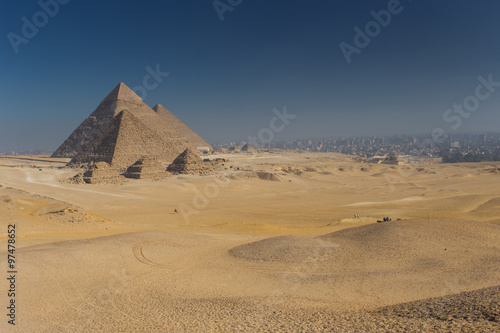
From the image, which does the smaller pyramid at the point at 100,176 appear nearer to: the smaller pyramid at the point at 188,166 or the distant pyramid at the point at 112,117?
the smaller pyramid at the point at 188,166

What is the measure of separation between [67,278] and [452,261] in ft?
33.4

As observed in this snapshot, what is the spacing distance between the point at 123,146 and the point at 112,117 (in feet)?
80.8

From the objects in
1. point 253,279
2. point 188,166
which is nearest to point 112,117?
point 188,166

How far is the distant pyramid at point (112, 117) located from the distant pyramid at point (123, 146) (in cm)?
1472

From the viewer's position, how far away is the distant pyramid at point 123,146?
162ft

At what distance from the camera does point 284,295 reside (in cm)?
657

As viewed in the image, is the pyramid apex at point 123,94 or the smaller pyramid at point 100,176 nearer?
the smaller pyramid at point 100,176

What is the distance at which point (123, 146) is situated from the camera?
5084 centimetres

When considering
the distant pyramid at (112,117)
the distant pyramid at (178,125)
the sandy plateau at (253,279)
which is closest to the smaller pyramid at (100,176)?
the sandy plateau at (253,279)

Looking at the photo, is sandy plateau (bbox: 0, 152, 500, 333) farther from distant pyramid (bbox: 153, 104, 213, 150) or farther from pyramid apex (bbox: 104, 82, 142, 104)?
distant pyramid (bbox: 153, 104, 213, 150)

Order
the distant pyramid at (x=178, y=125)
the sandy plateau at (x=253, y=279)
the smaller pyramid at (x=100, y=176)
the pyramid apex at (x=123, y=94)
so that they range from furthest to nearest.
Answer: the distant pyramid at (x=178, y=125) → the pyramid apex at (x=123, y=94) → the smaller pyramid at (x=100, y=176) → the sandy plateau at (x=253, y=279)

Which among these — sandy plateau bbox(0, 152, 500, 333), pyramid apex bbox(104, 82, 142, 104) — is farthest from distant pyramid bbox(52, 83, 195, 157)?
sandy plateau bbox(0, 152, 500, 333)

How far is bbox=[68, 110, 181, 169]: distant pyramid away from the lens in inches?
1946

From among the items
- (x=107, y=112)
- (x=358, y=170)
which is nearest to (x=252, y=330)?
(x=358, y=170)
